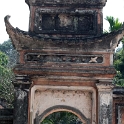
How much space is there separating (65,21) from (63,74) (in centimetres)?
192

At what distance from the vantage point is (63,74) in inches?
361

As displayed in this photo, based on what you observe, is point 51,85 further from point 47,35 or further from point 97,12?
point 97,12

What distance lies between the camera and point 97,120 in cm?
920

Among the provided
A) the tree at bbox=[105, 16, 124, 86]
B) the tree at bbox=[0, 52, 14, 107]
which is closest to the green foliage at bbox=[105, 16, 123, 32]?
the tree at bbox=[105, 16, 124, 86]

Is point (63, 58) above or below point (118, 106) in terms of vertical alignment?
above

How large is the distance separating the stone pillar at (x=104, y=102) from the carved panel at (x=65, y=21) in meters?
1.82

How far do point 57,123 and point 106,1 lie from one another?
12859mm

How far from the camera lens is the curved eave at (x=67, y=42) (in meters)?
9.12

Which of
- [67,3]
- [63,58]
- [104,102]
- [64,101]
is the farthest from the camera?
[67,3]

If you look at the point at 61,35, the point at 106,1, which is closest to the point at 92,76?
the point at 61,35

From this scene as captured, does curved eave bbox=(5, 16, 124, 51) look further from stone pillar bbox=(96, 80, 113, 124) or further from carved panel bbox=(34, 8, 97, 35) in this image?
stone pillar bbox=(96, 80, 113, 124)

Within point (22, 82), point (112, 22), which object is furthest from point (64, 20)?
point (112, 22)

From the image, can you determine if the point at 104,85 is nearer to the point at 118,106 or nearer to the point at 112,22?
the point at 118,106

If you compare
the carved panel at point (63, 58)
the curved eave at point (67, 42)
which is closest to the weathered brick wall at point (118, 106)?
the carved panel at point (63, 58)
